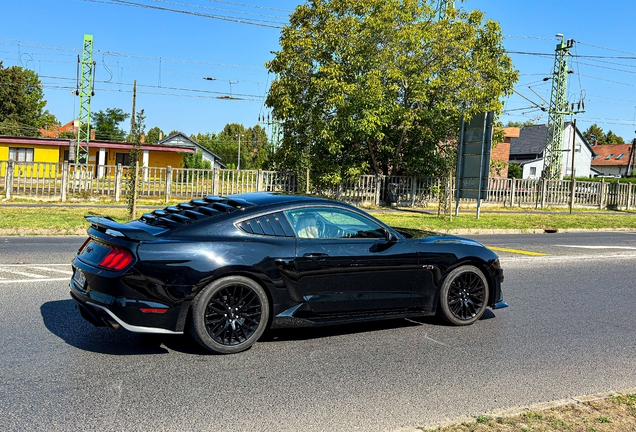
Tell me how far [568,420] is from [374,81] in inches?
963

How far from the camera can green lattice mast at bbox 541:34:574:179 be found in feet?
149

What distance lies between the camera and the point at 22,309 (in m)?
6.68

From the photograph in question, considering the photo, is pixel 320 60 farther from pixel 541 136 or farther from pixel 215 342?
pixel 541 136

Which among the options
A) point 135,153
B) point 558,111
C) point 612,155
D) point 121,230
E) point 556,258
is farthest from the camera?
point 612,155

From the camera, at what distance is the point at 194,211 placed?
580 cm

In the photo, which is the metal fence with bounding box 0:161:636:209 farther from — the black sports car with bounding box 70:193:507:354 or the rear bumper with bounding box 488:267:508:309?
the rear bumper with bounding box 488:267:508:309

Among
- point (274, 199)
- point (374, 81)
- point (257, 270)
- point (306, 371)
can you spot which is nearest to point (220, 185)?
point (374, 81)

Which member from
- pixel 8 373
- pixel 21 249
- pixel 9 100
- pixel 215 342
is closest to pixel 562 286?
pixel 215 342

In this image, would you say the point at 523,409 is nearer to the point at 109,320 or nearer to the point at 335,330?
the point at 335,330

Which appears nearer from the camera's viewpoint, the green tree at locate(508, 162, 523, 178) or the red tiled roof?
the green tree at locate(508, 162, 523, 178)

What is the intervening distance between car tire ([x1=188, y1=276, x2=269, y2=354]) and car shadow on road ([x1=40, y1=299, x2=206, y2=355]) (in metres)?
0.26

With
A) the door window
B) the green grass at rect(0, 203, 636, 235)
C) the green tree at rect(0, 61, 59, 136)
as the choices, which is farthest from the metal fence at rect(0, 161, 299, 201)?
the green tree at rect(0, 61, 59, 136)

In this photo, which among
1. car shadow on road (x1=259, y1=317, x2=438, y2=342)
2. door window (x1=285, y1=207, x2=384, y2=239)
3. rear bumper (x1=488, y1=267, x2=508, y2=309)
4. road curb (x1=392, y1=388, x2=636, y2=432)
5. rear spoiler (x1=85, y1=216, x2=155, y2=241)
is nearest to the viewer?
road curb (x1=392, y1=388, x2=636, y2=432)

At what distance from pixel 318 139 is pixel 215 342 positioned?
24.2m
